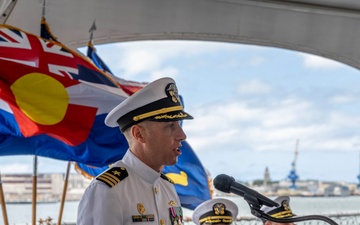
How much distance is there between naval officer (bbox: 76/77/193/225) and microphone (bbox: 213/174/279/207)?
8.3 inches

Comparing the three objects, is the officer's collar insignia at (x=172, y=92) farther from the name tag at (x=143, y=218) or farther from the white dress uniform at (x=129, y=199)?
the name tag at (x=143, y=218)

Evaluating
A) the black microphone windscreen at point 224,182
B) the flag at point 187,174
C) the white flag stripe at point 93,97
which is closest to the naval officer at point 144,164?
the black microphone windscreen at point 224,182

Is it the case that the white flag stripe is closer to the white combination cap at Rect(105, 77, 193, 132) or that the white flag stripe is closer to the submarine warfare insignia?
the white combination cap at Rect(105, 77, 193, 132)

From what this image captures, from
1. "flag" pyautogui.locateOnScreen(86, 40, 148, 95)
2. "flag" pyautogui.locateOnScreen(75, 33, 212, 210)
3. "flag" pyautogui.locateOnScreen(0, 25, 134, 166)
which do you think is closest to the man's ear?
"flag" pyautogui.locateOnScreen(0, 25, 134, 166)

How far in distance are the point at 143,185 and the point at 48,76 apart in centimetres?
172

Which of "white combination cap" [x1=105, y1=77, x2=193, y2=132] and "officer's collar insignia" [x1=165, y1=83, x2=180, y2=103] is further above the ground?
"officer's collar insignia" [x1=165, y1=83, x2=180, y2=103]

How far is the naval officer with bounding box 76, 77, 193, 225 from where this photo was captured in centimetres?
153

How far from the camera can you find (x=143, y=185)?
5.32ft

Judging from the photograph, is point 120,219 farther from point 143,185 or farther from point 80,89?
point 80,89

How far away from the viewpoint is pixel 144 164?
162cm

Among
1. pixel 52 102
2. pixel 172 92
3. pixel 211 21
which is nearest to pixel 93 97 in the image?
pixel 52 102

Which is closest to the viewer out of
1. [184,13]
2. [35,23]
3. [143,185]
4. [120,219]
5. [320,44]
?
[120,219]

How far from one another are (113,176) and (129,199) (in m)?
0.07

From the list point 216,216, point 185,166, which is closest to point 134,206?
point 216,216
